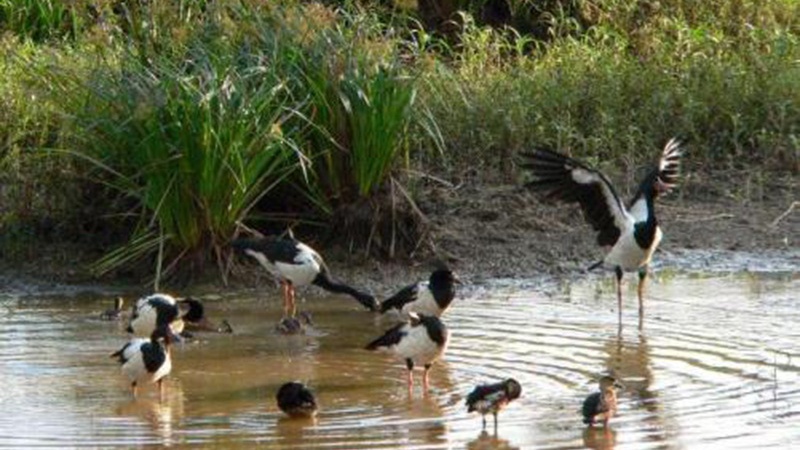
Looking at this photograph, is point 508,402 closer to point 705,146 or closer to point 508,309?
point 508,309

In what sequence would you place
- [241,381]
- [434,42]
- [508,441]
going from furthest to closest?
[434,42] → [241,381] → [508,441]

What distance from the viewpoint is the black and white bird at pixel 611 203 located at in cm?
1238

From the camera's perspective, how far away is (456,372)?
10.6 metres

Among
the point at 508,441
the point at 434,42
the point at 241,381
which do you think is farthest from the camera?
the point at 434,42

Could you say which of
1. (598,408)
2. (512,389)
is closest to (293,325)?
(512,389)

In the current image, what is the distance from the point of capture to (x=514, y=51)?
A: 18016 mm

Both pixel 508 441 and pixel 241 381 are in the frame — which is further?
pixel 241 381

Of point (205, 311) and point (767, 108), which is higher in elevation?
point (767, 108)

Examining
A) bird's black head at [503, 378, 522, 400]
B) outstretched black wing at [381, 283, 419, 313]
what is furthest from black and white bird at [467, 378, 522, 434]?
outstretched black wing at [381, 283, 419, 313]

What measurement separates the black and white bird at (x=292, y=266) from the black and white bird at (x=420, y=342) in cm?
171

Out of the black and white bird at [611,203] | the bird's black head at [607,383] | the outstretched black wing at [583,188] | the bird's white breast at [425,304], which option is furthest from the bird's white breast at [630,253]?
the bird's black head at [607,383]

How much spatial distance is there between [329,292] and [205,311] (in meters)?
1.13

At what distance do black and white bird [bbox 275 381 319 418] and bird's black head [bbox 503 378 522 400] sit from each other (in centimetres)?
95

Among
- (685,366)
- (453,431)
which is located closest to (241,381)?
(453,431)
